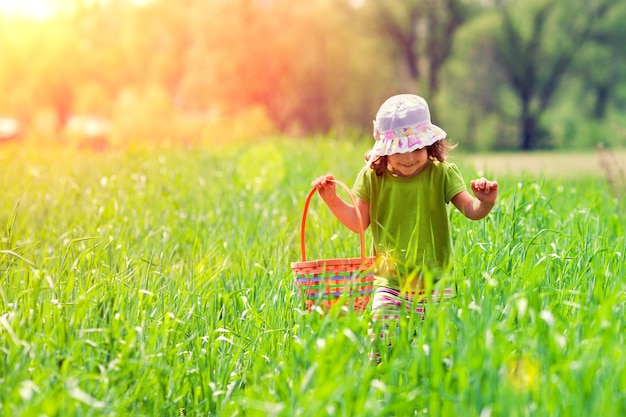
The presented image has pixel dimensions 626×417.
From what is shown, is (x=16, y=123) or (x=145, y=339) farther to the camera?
(x=16, y=123)

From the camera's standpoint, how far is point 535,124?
23.9 metres

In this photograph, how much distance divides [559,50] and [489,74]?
2338 mm

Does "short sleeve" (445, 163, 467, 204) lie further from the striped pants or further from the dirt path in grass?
the dirt path in grass

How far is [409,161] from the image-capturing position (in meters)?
3.17

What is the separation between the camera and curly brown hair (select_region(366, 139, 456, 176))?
3.24 metres

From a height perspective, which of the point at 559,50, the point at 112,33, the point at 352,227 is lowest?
the point at 352,227

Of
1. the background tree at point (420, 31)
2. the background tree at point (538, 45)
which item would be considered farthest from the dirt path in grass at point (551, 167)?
the background tree at point (538, 45)

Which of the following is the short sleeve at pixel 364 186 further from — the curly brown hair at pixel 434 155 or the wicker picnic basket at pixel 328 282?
the wicker picnic basket at pixel 328 282

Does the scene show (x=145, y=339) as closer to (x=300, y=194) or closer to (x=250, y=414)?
(x=250, y=414)

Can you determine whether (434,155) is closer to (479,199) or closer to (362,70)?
(479,199)

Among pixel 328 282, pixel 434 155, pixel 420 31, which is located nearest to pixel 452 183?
pixel 434 155

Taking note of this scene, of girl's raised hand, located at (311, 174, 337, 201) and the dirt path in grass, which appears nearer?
girl's raised hand, located at (311, 174, 337, 201)

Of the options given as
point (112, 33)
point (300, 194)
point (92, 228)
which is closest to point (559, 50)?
point (112, 33)

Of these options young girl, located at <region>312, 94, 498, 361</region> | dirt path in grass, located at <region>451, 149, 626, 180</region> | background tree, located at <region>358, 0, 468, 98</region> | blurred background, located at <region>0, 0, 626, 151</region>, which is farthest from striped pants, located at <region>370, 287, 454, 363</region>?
background tree, located at <region>358, 0, 468, 98</region>
